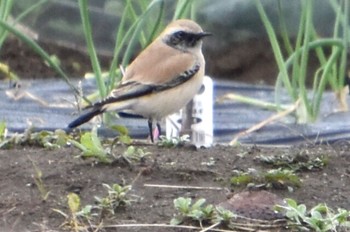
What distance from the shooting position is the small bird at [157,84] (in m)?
6.13

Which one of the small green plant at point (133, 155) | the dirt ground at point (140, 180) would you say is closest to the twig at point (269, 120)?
the dirt ground at point (140, 180)

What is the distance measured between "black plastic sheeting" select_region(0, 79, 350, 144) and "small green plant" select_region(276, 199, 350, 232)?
231cm

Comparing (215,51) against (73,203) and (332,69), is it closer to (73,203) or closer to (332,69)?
(332,69)

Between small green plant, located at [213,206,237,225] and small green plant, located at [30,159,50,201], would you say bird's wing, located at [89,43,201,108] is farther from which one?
small green plant, located at [213,206,237,225]

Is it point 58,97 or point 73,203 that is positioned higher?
point 73,203

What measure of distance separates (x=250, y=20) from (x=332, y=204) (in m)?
7.31

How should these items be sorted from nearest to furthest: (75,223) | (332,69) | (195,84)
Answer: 1. (75,223)
2. (195,84)
3. (332,69)

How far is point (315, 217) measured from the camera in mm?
3848

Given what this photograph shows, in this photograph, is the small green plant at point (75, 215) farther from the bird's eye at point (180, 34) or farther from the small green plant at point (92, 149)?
the bird's eye at point (180, 34)

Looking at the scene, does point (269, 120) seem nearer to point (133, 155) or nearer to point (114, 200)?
point (133, 155)

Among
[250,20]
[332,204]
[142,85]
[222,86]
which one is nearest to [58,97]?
[222,86]

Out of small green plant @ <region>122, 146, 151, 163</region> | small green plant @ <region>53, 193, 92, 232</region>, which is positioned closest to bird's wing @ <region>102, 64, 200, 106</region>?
small green plant @ <region>122, 146, 151, 163</region>

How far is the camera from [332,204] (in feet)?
13.9

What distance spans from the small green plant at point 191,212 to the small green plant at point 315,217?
10.1 inches
